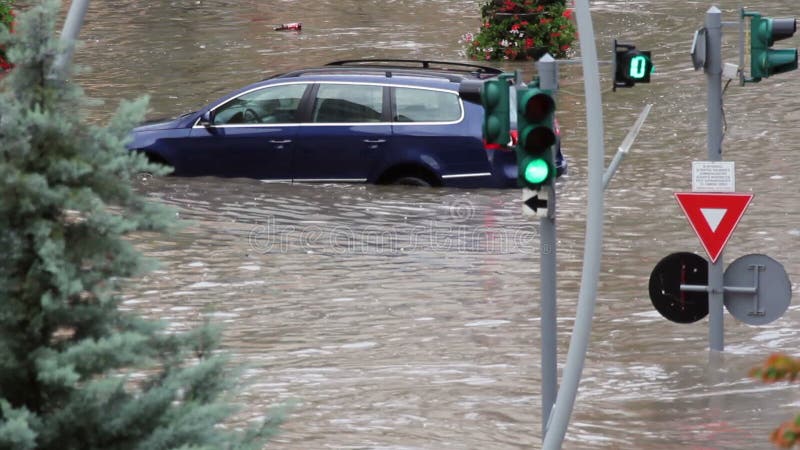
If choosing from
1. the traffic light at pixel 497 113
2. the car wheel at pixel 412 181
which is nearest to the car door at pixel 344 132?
the car wheel at pixel 412 181

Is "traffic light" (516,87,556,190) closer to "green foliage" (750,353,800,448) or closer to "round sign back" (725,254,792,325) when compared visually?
"round sign back" (725,254,792,325)

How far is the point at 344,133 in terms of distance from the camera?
A: 19.3 metres

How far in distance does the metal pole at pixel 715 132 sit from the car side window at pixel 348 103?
6.82 metres

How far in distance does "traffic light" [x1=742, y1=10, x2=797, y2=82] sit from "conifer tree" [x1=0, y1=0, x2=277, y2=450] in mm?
7422

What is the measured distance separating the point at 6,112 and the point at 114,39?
29.5 meters

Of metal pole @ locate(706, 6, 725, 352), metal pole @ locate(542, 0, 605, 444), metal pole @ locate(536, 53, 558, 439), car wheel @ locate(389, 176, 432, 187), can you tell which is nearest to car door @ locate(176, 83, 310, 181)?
car wheel @ locate(389, 176, 432, 187)

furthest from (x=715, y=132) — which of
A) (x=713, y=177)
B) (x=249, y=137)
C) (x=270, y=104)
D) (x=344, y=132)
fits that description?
(x=249, y=137)

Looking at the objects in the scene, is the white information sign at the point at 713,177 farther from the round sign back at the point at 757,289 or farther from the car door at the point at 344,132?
the car door at the point at 344,132

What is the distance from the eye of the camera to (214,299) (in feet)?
47.5

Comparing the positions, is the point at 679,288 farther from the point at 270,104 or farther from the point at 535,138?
the point at 270,104

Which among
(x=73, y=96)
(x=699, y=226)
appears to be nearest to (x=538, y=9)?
(x=699, y=226)

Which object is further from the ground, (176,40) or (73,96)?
(73,96)

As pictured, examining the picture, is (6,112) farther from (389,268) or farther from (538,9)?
(538,9)

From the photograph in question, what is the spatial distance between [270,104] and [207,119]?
0.82 metres
